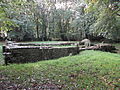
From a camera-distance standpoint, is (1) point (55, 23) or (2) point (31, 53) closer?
(2) point (31, 53)

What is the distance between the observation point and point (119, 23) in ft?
36.3

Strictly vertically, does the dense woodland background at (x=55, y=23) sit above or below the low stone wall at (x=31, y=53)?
above

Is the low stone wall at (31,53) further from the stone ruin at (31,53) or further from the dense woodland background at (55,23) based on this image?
the dense woodland background at (55,23)

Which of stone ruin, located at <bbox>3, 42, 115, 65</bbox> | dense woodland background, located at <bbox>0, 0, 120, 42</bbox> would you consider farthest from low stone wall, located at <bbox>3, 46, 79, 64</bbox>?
dense woodland background, located at <bbox>0, 0, 120, 42</bbox>

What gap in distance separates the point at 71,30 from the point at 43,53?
1695 centimetres

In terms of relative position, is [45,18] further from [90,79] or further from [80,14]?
[90,79]

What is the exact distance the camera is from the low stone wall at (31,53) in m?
7.00

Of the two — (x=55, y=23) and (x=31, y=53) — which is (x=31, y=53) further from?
(x=55, y=23)

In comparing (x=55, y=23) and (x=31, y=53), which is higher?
(x=55, y=23)

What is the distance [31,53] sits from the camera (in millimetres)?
7523

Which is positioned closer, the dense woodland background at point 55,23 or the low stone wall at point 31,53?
the low stone wall at point 31,53

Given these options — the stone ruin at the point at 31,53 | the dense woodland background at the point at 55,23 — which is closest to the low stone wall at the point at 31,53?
the stone ruin at the point at 31,53

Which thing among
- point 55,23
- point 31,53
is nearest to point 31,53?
point 31,53

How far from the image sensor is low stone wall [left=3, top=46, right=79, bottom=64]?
6996mm
